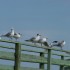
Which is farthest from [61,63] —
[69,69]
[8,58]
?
[8,58]

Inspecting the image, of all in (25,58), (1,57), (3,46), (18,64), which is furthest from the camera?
(3,46)

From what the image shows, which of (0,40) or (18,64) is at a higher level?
(0,40)

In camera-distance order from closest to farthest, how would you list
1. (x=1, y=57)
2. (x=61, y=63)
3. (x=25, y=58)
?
(x=1, y=57) → (x=25, y=58) → (x=61, y=63)

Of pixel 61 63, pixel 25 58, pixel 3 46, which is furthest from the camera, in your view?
pixel 61 63

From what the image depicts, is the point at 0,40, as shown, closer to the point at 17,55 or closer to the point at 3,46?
the point at 17,55

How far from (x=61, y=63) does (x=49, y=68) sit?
1.76m

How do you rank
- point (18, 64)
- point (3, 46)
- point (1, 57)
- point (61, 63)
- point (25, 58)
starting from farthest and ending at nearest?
point (61, 63) → point (3, 46) → point (25, 58) → point (1, 57) → point (18, 64)

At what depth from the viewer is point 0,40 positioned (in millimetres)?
6676

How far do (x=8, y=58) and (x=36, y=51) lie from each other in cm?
243

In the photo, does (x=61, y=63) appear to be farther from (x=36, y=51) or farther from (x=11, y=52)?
(x=11, y=52)

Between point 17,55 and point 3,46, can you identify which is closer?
point 17,55

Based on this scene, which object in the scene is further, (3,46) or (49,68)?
(3,46)

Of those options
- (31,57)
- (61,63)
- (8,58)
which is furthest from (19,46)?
(61,63)

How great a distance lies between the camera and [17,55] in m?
6.69
